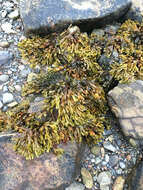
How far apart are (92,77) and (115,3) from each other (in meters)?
1.54

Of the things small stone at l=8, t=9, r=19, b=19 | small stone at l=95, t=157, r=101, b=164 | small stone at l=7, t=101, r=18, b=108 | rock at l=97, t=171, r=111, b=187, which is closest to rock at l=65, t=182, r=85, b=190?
rock at l=97, t=171, r=111, b=187

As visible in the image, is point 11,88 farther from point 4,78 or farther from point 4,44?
point 4,44

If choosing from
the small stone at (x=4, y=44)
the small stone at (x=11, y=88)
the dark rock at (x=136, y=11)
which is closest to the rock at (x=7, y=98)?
the small stone at (x=11, y=88)

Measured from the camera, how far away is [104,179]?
11.2 feet

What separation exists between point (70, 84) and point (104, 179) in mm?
1553

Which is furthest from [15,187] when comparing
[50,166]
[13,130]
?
[13,130]

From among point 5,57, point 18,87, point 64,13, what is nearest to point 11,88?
point 18,87

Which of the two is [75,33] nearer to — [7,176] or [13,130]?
[13,130]

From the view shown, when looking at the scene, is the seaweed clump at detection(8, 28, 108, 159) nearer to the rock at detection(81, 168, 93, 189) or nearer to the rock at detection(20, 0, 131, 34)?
the rock at detection(20, 0, 131, 34)

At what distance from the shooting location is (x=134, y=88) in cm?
381

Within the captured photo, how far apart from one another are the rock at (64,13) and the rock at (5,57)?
1.85ft

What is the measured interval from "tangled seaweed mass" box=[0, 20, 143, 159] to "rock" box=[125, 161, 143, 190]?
2.32 feet

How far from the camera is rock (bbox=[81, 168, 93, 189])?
133 inches

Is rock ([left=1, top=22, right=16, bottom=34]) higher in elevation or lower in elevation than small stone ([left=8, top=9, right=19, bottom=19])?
lower
